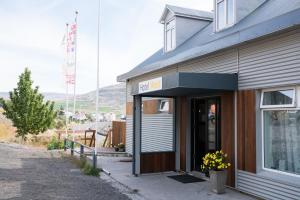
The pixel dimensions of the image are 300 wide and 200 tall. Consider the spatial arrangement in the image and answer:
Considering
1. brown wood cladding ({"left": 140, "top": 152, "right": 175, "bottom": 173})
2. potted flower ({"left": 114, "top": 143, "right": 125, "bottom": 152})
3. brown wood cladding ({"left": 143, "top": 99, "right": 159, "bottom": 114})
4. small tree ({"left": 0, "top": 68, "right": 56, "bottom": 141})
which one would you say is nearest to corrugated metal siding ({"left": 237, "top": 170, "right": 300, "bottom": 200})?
brown wood cladding ({"left": 140, "top": 152, "right": 175, "bottom": 173})

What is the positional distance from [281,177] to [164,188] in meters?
2.87

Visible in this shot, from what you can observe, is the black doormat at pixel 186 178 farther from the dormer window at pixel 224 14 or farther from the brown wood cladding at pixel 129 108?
the brown wood cladding at pixel 129 108

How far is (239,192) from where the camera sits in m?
8.09

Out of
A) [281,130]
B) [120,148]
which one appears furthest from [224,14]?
[120,148]

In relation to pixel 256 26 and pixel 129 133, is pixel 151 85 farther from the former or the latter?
pixel 129 133

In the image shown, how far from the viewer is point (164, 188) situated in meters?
8.63

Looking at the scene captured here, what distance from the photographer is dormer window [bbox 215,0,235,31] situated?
10391 millimetres

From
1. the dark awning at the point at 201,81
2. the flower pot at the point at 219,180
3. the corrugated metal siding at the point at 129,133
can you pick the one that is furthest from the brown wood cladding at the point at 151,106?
the flower pot at the point at 219,180

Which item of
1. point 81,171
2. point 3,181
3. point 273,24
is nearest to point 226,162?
point 273,24

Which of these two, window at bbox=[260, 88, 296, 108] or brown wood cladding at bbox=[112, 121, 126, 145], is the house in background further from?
brown wood cladding at bbox=[112, 121, 126, 145]

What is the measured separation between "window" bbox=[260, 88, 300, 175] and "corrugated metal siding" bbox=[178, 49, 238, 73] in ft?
4.10

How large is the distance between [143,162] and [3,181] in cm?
391

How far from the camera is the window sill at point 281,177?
662 centimetres

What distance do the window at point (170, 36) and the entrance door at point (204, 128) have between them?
445cm
